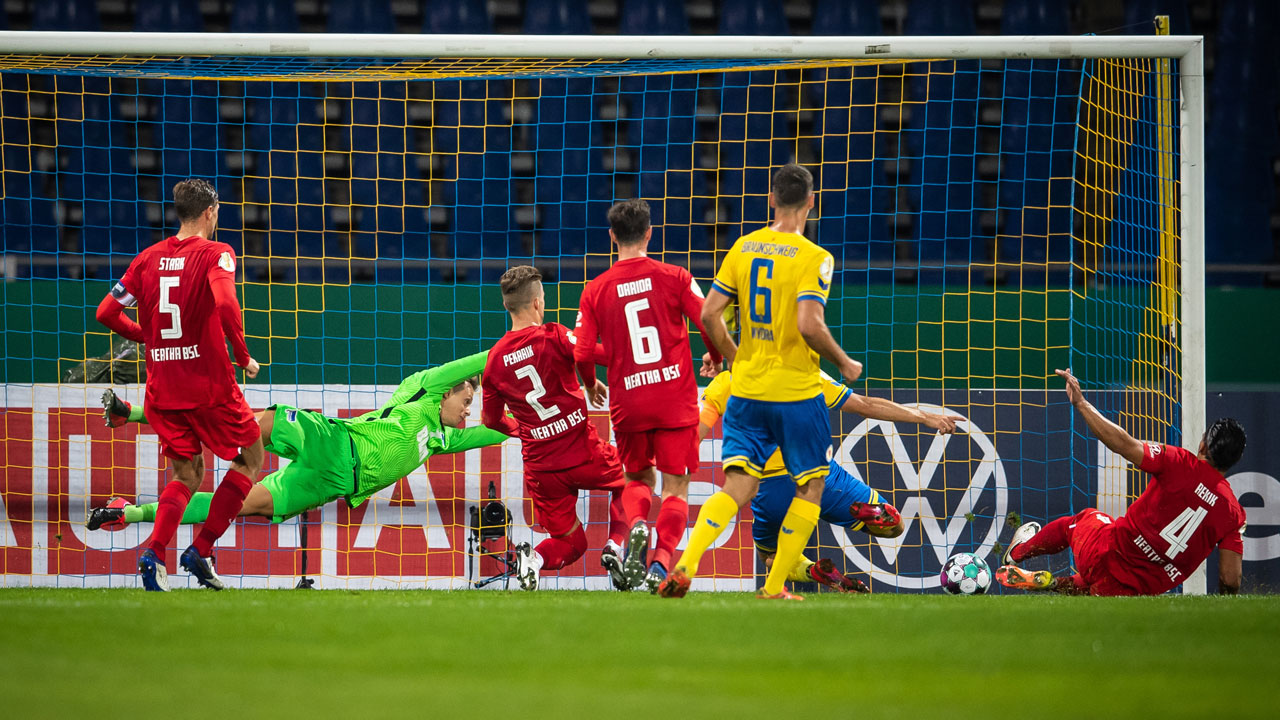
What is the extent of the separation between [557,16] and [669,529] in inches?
349

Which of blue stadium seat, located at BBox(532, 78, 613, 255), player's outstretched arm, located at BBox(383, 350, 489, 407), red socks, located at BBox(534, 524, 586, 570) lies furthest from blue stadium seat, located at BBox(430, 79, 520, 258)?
red socks, located at BBox(534, 524, 586, 570)

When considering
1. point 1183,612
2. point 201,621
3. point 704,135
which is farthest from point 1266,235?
point 201,621

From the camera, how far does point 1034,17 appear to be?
1301 centimetres

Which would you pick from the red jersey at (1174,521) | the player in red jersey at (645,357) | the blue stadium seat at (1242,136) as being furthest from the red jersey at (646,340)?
the blue stadium seat at (1242,136)

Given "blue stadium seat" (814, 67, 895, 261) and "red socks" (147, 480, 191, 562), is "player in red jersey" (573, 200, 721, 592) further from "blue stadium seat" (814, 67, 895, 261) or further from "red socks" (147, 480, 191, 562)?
"blue stadium seat" (814, 67, 895, 261)

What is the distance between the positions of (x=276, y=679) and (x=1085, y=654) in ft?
6.58

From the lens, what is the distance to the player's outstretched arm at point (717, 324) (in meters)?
4.90

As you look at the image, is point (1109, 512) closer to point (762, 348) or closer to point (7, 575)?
point (762, 348)

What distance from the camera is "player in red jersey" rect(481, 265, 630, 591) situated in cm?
580

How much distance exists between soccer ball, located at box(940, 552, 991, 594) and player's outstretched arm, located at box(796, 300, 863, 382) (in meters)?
2.16

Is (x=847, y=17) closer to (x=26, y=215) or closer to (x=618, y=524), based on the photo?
(x=26, y=215)

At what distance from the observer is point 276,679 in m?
2.81

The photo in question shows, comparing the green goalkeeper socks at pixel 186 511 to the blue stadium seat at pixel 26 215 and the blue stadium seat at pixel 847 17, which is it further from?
the blue stadium seat at pixel 847 17

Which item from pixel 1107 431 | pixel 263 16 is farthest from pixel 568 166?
pixel 1107 431
